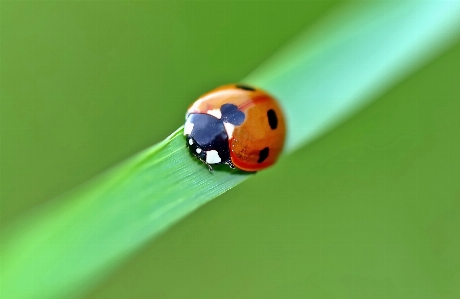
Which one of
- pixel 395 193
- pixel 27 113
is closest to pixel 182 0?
pixel 27 113

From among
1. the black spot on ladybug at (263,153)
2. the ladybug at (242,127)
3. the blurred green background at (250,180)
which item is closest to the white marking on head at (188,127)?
the ladybug at (242,127)

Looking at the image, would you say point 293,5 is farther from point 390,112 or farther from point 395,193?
point 395,193

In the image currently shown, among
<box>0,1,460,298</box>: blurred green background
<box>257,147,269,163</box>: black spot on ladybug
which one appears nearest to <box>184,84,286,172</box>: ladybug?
<box>257,147,269,163</box>: black spot on ladybug

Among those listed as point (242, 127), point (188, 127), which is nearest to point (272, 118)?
point (242, 127)

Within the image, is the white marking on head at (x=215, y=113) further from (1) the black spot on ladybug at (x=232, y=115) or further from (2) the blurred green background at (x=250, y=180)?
(2) the blurred green background at (x=250, y=180)

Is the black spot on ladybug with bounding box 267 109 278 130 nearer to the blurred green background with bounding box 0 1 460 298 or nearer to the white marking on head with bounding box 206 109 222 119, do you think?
the white marking on head with bounding box 206 109 222 119

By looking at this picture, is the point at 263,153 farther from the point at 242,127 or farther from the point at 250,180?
the point at 250,180
